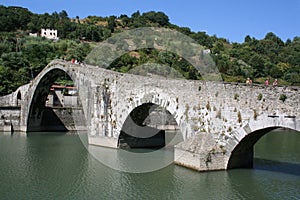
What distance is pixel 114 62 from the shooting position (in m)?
55.2

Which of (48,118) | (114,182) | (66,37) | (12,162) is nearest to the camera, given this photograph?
(114,182)

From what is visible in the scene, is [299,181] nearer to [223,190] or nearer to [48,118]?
[223,190]

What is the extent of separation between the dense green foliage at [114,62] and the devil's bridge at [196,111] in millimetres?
26416

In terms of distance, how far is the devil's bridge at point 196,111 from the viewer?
13.2m

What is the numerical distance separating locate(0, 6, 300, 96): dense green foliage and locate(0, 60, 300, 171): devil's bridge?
1040 inches

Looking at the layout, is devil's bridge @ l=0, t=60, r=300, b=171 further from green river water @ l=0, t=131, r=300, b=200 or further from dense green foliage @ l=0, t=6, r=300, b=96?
dense green foliage @ l=0, t=6, r=300, b=96

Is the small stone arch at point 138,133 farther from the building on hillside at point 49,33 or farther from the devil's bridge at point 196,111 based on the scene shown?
the building on hillside at point 49,33

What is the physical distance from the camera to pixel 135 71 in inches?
1981

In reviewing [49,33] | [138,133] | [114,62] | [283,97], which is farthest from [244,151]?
[49,33]

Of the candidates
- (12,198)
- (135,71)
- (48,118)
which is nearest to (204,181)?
(12,198)

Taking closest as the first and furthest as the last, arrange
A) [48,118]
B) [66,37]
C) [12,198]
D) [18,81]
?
[12,198], [48,118], [18,81], [66,37]

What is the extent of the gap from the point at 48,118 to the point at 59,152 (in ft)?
46.2

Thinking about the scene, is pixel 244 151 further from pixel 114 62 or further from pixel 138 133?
pixel 114 62

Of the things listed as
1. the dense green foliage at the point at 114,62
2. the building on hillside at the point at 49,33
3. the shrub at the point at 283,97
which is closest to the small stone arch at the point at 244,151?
the shrub at the point at 283,97
